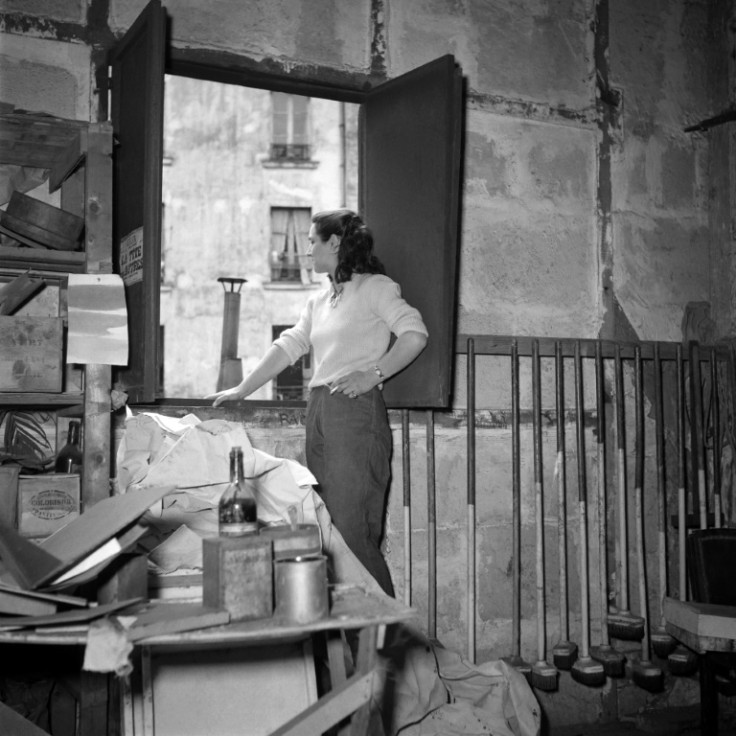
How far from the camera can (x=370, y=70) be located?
11.6ft

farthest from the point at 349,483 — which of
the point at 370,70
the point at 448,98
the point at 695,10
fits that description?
the point at 695,10

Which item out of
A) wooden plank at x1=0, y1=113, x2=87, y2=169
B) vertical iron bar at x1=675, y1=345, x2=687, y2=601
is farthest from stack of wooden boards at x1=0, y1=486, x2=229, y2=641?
vertical iron bar at x1=675, y1=345, x2=687, y2=601

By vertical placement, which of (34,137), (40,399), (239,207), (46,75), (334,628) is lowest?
(334,628)

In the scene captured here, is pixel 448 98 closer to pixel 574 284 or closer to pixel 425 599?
pixel 574 284

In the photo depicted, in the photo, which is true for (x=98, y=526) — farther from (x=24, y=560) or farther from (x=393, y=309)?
(x=393, y=309)

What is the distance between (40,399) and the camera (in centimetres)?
247

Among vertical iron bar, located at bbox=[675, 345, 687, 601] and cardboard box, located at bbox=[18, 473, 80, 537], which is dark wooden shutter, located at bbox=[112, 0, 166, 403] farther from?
vertical iron bar, located at bbox=[675, 345, 687, 601]

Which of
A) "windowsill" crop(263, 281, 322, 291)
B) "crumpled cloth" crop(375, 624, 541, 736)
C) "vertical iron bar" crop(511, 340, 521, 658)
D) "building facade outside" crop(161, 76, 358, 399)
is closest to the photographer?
"crumpled cloth" crop(375, 624, 541, 736)

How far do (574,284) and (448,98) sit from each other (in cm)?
119

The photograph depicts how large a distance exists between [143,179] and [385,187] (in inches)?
44.4

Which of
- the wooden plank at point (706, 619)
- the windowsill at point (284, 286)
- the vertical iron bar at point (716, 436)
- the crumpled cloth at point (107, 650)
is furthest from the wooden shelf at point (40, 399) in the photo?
the windowsill at point (284, 286)

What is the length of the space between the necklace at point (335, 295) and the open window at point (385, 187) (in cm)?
30

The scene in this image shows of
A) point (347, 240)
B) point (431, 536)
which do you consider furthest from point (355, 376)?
point (431, 536)

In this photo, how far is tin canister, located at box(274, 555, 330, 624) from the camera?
1506 mm
